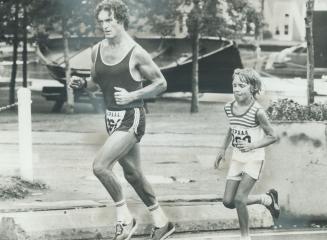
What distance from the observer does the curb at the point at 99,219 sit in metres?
6.71

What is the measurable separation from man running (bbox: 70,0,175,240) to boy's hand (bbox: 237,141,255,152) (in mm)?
782

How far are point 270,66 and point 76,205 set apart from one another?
69.4 feet

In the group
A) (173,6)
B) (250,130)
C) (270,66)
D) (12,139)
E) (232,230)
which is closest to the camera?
(250,130)

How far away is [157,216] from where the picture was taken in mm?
6594

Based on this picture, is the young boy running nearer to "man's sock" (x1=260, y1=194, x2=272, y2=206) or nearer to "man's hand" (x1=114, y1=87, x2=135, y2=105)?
"man's sock" (x1=260, y1=194, x2=272, y2=206)

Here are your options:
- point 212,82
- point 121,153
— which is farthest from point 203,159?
point 212,82

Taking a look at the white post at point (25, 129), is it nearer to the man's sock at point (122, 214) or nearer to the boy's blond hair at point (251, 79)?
the man's sock at point (122, 214)

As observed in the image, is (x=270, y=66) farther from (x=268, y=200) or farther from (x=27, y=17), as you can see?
(x=268, y=200)

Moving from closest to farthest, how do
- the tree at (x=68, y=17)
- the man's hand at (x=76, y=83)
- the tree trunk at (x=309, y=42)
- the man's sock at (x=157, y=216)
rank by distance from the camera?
the man's hand at (x=76, y=83)
the man's sock at (x=157, y=216)
the tree trunk at (x=309, y=42)
the tree at (x=68, y=17)

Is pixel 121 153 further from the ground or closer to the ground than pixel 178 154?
further from the ground

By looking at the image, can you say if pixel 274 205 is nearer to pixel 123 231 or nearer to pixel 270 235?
pixel 270 235

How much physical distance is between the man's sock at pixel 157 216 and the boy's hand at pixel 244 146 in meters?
0.96

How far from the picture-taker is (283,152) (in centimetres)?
725

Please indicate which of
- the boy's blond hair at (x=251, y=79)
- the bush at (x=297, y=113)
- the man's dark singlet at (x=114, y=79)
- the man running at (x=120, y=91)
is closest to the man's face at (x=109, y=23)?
the man running at (x=120, y=91)
